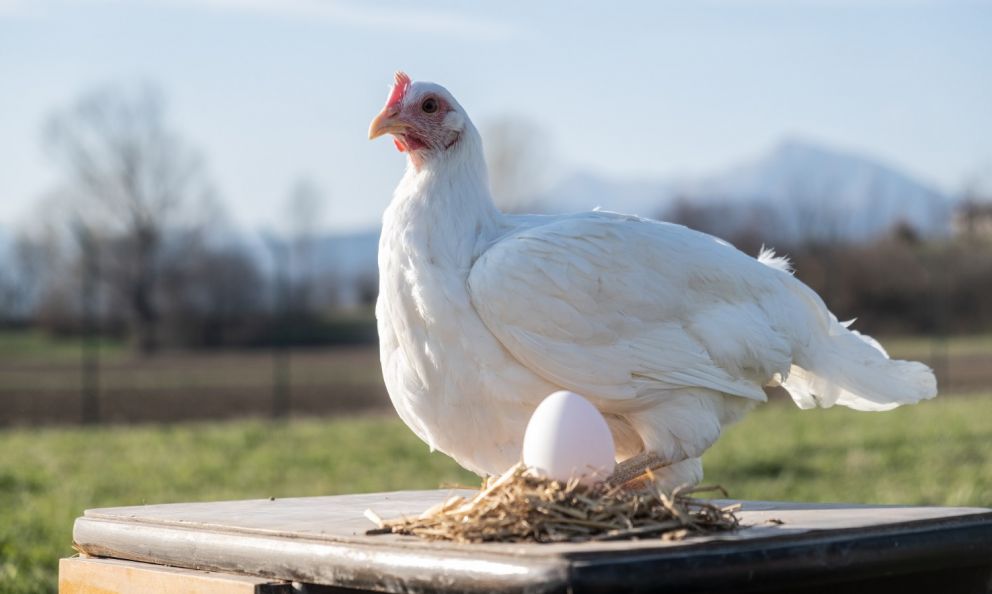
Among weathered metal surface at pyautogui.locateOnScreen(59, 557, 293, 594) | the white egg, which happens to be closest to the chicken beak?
the white egg

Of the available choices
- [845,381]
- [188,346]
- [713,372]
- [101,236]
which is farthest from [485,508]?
[101,236]

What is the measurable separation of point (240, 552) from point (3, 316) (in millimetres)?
19015

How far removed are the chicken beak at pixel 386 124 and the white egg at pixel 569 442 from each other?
97 centimetres

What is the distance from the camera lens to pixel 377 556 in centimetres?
256

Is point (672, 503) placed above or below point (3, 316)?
above

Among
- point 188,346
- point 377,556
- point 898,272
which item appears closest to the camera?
point 377,556

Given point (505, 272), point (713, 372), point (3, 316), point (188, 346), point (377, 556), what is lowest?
point (188, 346)

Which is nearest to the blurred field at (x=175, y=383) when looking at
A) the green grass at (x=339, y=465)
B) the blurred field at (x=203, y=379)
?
the blurred field at (x=203, y=379)

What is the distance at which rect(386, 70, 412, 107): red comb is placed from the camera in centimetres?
339

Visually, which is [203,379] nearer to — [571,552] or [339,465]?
[339,465]

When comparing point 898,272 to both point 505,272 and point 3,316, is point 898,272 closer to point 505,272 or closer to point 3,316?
point 3,316

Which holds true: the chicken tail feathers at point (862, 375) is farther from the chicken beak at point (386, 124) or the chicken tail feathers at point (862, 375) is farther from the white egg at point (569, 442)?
the chicken beak at point (386, 124)

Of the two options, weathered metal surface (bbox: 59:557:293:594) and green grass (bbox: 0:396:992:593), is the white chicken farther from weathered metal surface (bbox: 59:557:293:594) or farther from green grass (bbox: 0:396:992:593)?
green grass (bbox: 0:396:992:593)

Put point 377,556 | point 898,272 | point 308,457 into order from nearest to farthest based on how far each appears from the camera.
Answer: point 377,556 < point 308,457 < point 898,272
